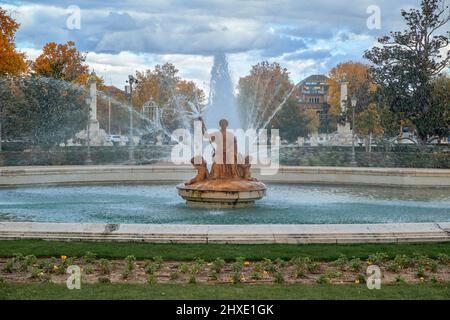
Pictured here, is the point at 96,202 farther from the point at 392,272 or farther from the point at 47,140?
the point at 47,140

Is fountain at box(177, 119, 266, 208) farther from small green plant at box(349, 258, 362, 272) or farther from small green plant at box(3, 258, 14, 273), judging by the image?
small green plant at box(3, 258, 14, 273)

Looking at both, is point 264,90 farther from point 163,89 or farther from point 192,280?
point 192,280

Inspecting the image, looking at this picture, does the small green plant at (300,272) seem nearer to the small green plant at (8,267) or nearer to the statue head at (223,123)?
the small green plant at (8,267)

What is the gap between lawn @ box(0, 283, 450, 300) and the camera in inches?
310

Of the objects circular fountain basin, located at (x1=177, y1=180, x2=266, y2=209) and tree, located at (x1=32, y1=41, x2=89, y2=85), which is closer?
circular fountain basin, located at (x1=177, y1=180, x2=266, y2=209)

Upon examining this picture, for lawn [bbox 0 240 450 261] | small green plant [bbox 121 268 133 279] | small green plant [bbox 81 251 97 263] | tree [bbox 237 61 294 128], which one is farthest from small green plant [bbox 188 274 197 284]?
tree [bbox 237 61 294 128]

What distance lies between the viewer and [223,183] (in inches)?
670

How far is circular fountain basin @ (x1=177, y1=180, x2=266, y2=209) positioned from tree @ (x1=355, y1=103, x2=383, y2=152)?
106 feet

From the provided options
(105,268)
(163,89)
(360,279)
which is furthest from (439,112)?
(163,89)

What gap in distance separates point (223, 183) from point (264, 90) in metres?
50.8

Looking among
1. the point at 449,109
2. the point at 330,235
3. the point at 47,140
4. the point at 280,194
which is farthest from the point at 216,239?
the point at 47,140

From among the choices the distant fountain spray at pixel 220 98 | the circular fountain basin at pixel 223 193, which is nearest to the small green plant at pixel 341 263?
the circular fountain basin at pixel 223 193

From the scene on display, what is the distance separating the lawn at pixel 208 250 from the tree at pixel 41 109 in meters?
29.7
